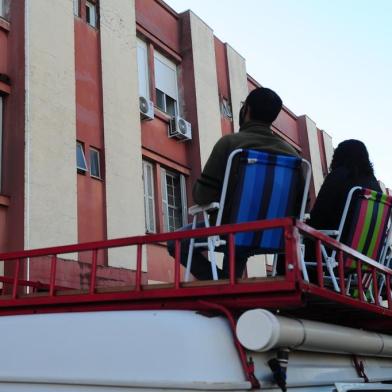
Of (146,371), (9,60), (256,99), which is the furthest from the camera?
(9,60)

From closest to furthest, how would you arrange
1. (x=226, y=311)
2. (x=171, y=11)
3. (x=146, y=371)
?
(x=146, y=371)
(x=226, y=311)
(x=171, y=11)

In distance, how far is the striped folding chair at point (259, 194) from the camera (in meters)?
3.22

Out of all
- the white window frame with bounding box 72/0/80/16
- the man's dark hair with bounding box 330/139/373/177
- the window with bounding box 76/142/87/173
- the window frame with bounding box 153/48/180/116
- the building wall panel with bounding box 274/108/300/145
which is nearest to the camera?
the man's dark hair with bounding box 330/139/373/177

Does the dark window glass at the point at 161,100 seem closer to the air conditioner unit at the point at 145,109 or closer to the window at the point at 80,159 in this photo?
the air conditioner unit at the point at 145,109

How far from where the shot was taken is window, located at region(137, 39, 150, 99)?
1263cm

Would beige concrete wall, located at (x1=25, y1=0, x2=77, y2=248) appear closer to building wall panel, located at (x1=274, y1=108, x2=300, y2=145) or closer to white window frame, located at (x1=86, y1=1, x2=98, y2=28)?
white window frame, located at (x1=86, y1=1, x2=98, y2=28)

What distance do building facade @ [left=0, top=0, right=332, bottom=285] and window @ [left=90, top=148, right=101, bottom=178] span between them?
0.02 metres

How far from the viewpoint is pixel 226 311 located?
94.9 inches

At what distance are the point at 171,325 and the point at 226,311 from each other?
0.80 ft

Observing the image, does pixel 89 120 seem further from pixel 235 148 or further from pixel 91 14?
pixel 235 148

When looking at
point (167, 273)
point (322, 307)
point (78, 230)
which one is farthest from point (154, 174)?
point (322, 307)

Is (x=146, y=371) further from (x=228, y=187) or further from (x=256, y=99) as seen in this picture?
(x=256, y=99)

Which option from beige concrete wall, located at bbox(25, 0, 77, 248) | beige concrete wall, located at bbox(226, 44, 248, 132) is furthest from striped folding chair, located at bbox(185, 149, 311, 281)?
beige concrete wall, located at bbox(226, 44, 248, 132)

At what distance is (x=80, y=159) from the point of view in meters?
10.2
